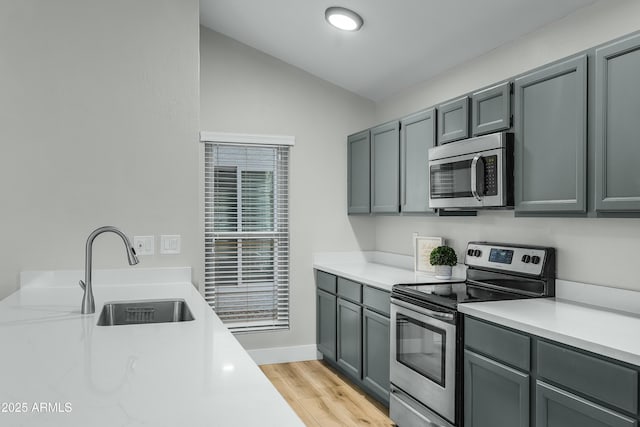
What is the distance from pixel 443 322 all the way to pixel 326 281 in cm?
180

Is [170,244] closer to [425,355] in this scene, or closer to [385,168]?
[425,355]

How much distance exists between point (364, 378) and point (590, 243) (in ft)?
6.02

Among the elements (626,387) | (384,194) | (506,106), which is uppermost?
(506,106)

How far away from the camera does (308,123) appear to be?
4.42 m

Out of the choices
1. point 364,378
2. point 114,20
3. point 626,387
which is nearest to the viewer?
point 626,387

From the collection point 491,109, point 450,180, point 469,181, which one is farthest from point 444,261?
point 491,109

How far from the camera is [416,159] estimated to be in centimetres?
342

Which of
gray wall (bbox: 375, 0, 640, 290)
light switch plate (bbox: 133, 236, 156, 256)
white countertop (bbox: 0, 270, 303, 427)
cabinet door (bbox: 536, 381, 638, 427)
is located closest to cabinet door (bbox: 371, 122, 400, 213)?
gray wall (bbox: 375, 0, 640, 290)

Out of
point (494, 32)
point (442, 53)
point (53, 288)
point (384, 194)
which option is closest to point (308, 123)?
point (384, 194)

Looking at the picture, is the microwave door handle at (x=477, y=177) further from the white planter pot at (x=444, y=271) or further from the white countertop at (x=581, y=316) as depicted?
the white planter pot at (x=444, y=271)

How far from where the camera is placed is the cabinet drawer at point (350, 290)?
11.7 feet

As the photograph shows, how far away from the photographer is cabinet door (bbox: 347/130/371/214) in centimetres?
414

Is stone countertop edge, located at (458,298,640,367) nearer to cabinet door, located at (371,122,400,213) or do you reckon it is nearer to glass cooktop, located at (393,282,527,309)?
glass cooktop, located at (393,282,527,309)

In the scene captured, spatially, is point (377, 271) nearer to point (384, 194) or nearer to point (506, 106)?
point (384, 194)
